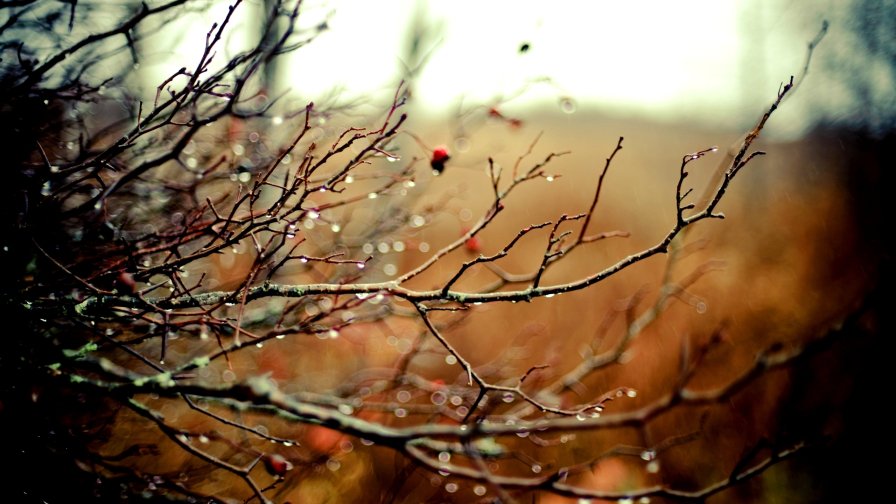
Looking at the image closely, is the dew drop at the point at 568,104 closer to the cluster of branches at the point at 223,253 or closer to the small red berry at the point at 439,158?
the cluster of branches at the point at 223,253

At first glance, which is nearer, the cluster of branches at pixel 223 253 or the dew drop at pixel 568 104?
the cluster of branches at pixel 223 253

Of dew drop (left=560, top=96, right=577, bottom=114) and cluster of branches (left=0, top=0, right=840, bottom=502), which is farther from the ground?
dew drop (left=560, top=96, right=577, bottom=114)

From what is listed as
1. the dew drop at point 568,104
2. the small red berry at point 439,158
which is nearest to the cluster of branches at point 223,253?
the small red berry at point 439,158

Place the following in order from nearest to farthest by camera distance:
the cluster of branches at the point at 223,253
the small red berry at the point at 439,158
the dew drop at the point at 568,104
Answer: the cluster of branches at the point at 223,253 < the small red berry at the point at 439,158 < the dew drop at the point at 568,104

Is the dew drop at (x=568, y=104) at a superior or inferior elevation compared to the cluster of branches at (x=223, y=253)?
superior

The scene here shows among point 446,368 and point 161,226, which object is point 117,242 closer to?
point 161,226

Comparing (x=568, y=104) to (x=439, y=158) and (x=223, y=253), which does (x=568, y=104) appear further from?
(x=223, y=253)

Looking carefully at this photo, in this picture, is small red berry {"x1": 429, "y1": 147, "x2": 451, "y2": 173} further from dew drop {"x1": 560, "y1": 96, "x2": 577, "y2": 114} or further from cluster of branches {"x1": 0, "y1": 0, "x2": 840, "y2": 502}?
dew drop {"x1": 560, "y1": 96, "x2": 577, "y2": 114}

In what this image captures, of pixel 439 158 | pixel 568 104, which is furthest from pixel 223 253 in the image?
pixel 568 104

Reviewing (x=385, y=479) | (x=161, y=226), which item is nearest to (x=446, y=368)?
(x=385, y=479)

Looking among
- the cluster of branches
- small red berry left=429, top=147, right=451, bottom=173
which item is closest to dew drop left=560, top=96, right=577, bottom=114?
the cluster of branches

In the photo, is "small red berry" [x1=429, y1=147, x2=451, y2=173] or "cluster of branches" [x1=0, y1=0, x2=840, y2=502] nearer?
"cluster of branches" [x1=0, y1=0, x2=840, y2=502]
